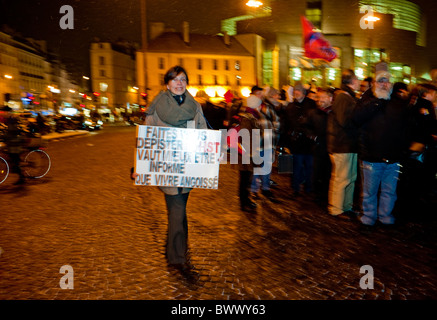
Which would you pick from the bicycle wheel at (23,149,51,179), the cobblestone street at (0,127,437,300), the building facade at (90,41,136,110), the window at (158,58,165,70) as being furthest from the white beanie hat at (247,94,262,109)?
the building facade at (90,41,136,110)

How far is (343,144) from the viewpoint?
6.37m

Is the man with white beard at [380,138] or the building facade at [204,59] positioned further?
the building facade at [204,59]

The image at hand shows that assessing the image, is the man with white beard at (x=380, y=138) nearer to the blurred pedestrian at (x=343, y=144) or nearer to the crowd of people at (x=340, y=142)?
the crowd of people at (x=340, y=142)

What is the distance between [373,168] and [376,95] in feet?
3.51

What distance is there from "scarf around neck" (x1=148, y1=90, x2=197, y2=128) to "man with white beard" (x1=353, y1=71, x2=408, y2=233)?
8.83 feet

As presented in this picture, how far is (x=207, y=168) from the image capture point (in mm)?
4617

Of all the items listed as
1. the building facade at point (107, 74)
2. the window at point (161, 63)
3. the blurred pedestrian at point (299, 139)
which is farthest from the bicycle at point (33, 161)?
the building facade at point (107, 74)

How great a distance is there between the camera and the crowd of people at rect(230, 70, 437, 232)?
224 inches

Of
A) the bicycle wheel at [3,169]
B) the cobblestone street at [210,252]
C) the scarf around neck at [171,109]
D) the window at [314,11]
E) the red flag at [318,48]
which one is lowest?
the cobblestone street at [210,252]

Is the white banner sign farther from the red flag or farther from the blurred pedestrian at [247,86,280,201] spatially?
the red flag

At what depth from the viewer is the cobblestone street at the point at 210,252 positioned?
396 centimetres

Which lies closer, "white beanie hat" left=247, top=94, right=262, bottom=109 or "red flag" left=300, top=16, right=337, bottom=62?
"white beanie hat" left=247, top=94, right=262, bottom=109

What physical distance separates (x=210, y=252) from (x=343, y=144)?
2893 mm

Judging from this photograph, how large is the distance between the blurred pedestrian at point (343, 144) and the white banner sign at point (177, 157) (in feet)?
8.60
